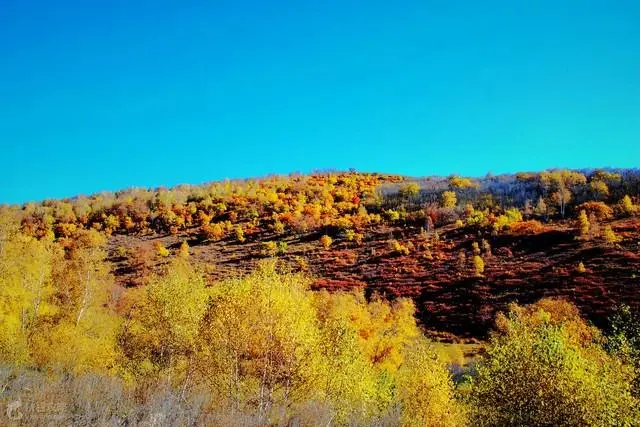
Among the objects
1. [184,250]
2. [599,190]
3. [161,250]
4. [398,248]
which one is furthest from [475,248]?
[161,250]

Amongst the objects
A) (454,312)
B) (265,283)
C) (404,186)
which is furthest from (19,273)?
(404,186)

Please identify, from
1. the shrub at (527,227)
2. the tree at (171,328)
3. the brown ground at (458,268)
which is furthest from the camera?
the shrub at (527,227)

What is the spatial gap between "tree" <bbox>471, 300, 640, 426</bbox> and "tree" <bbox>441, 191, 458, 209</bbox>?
132m

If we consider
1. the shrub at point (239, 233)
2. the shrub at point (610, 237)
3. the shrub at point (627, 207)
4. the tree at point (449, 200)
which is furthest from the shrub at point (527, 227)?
the shrub at point (239, 233)

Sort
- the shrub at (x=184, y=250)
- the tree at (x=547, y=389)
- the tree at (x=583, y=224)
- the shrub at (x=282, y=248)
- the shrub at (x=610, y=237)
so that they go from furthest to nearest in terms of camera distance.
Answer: the shrub at (x=282, y=248), the shrub at (x=184, y=250), the tree at (x=583, y=224), the shrub at (x=610, y=237), the tree at (x=547, y=389)

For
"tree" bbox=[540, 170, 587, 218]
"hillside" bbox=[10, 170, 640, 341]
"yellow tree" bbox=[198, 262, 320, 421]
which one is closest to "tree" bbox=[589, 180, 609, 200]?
"hillside" bbox=[10, 170, 640, 341]

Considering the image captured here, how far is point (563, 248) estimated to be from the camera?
349ft

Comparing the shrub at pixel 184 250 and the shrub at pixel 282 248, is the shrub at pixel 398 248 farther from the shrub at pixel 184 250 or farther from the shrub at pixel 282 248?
the shrub at pixel 184 250

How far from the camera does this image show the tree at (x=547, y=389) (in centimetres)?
1939

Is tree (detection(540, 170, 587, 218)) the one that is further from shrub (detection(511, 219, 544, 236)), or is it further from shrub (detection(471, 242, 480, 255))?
shrub (detection(471, 242, 480, 255))

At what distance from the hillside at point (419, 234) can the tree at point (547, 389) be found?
51.0 m

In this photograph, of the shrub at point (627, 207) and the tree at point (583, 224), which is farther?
the shrub at point (627, 207)

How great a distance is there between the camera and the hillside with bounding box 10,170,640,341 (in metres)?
89.2

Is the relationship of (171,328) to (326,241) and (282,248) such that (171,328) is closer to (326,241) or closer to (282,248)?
(282,248)
